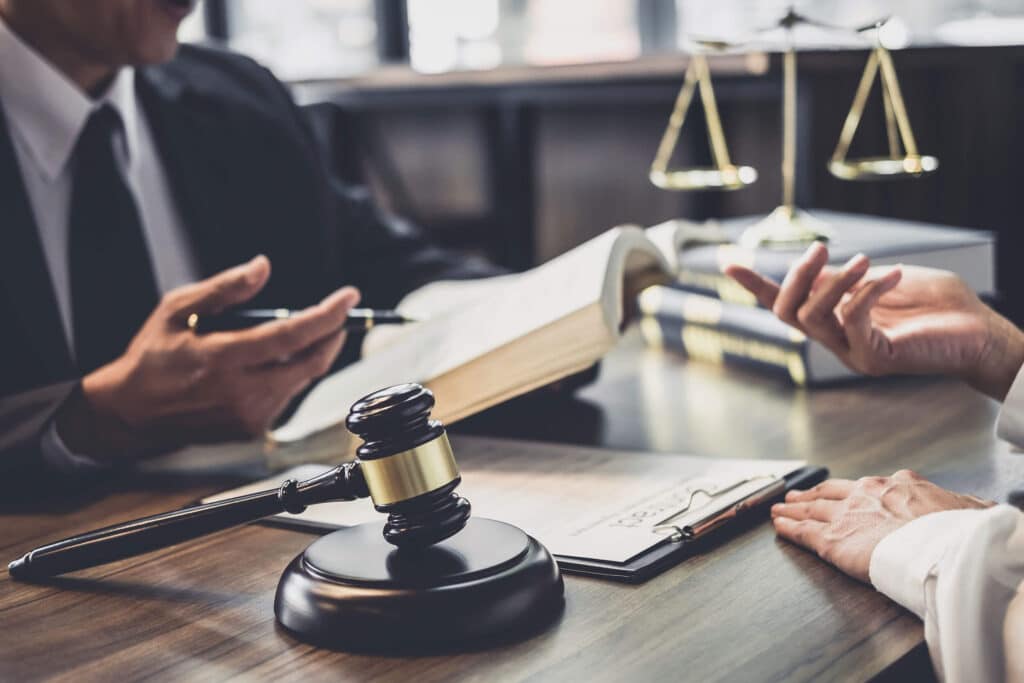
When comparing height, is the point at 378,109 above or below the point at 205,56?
below

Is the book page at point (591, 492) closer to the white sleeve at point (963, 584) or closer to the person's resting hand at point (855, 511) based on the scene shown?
the person's resting hand at point (855, 511)

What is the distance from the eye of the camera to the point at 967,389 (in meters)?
1.48

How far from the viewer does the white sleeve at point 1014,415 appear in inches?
44.5

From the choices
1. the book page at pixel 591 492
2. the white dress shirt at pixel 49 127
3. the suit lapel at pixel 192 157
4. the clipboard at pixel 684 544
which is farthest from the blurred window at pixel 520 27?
the clipboard at pixel 684 544

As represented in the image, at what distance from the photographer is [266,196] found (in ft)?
6.56

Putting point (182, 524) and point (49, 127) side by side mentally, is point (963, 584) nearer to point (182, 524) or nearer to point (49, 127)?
point (182, 524)

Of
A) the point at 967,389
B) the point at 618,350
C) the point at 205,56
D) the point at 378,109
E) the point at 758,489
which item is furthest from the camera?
the point at 378,109

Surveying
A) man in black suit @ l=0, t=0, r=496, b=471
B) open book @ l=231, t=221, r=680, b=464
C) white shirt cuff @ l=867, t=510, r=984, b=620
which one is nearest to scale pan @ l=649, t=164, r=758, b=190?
man in black suit @ l=0, t=0, r=496, b=471

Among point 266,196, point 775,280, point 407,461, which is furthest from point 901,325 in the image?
point 266,196

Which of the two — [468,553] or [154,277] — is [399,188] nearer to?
[154,277]

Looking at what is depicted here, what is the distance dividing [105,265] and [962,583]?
1173 mm

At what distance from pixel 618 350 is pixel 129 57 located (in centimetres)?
80

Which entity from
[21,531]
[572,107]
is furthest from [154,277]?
[572,107]

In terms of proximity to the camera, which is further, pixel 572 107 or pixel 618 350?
pixel 572 107
